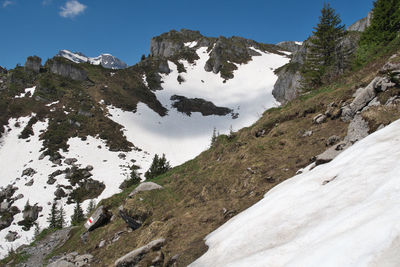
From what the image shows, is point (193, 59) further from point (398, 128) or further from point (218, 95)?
point (398, 128)

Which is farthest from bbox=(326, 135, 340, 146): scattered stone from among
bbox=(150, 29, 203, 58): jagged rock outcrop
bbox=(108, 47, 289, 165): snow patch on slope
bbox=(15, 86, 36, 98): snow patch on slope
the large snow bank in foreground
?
bbox=(150, 29, 203, 58): jagged rock outcrop

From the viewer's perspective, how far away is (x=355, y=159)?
543 centimetres

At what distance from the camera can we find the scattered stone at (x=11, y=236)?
135 feet

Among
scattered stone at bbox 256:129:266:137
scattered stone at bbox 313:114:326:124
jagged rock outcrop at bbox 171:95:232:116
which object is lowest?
scattered stone at bbox 313:114:326:124

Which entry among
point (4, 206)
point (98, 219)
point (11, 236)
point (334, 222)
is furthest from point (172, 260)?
point (4, 206)

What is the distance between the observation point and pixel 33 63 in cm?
10750

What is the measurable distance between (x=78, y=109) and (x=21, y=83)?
3639 cm

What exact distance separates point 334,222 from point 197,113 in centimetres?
10781

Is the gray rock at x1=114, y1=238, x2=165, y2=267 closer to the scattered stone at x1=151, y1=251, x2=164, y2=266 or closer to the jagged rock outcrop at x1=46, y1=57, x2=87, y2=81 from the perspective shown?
the scattered stone at x1=151, y1=251, x2=164, y2=266

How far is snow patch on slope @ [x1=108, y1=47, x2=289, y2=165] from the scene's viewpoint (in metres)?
82.6

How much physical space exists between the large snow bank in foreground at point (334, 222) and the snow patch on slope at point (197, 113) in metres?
59.7

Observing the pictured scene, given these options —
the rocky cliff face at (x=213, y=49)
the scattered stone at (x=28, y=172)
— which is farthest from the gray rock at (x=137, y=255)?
the rocky cliff face at (x=213, y=49)

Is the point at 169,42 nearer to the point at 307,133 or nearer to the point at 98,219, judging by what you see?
the point at 98,219

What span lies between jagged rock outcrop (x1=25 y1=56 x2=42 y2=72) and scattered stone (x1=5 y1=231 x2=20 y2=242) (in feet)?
302
